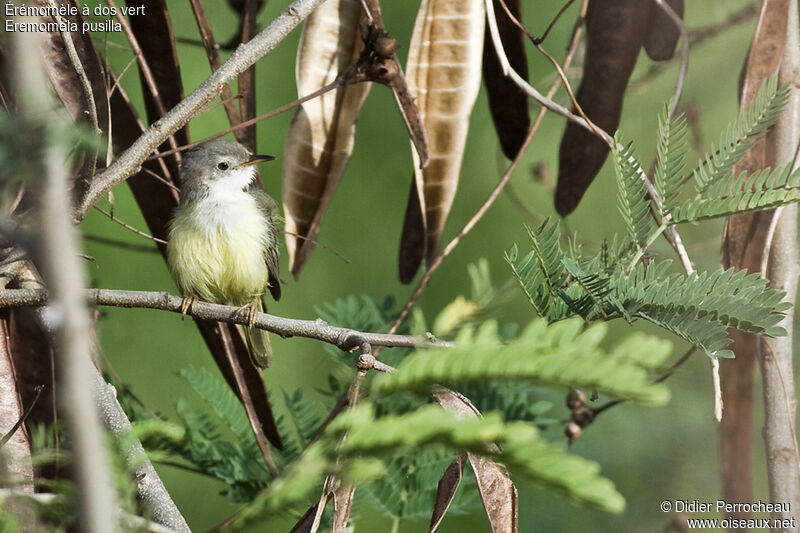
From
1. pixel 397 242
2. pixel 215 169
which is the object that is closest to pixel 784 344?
pixel 215 169

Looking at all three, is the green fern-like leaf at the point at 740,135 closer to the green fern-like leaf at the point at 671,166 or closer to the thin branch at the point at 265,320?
the green fern-like leaf at the point at 671,166

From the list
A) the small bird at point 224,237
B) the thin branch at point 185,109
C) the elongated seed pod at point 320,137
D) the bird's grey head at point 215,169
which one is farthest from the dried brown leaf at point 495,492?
the bird's grey head at point 215,169

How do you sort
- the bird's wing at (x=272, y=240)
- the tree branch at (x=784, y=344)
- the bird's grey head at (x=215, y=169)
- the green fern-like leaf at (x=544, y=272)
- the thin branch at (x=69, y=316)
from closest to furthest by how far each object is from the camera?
the thin branch at (x=69, y=316), the green fern-like leaf at (x=544, y=272), the tree branch at (x=784, y=344), the bird's wing at (x=272, y=240), the bird's grey head at (x=215, y=169)

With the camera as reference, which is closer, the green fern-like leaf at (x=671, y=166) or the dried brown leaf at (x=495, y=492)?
the dried brown leaf at (x=495, y=492)

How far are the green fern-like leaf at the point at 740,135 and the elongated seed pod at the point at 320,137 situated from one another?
80cm

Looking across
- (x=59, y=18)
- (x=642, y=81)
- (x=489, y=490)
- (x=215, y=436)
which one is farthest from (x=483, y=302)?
(x=642, y=81)

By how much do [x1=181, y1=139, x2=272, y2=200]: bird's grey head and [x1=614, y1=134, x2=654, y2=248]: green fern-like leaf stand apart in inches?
64.4

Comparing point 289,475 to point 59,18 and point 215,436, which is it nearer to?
point 59,18

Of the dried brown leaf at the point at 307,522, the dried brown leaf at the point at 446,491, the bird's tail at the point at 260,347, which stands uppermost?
the bird's tail at the point at 260,347

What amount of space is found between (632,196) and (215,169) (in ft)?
5.86

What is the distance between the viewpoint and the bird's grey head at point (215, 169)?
8.69 feet

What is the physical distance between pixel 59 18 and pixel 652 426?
2248mm

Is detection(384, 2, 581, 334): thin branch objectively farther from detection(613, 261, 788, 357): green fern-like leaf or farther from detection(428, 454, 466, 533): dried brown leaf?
detection(613, 261, 788, 357): green fern-like leaf

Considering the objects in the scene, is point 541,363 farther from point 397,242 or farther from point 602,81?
point 397,242
